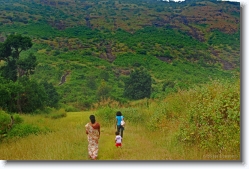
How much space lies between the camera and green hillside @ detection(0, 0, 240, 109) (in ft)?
108

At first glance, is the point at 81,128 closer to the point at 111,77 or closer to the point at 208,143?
the point at 208,143

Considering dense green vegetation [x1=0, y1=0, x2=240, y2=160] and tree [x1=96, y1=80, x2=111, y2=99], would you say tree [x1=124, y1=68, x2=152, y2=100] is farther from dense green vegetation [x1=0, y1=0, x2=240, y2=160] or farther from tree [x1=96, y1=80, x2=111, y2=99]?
tree [x1=96, y1=80, x2=111, y2=99]

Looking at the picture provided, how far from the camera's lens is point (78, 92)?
96.3 feet

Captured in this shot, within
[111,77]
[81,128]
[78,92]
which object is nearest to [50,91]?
[78,92]

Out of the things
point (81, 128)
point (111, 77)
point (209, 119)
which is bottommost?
point (111, 77)

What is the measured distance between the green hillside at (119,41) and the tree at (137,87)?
109 cm

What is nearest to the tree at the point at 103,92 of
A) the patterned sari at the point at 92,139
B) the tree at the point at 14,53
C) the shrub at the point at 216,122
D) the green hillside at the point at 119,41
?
the green hillside at the point at 119,41

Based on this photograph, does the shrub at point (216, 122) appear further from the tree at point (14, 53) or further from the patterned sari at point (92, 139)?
the tree at point (14, 53)

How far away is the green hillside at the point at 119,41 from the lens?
32.8m

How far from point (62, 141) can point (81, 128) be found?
2579mm

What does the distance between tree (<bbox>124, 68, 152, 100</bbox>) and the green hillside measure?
1089mm

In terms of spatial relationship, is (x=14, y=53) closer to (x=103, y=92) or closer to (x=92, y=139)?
(x=103, y=92)

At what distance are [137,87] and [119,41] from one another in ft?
Answer: 68.4

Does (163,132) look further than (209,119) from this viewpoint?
Yes
